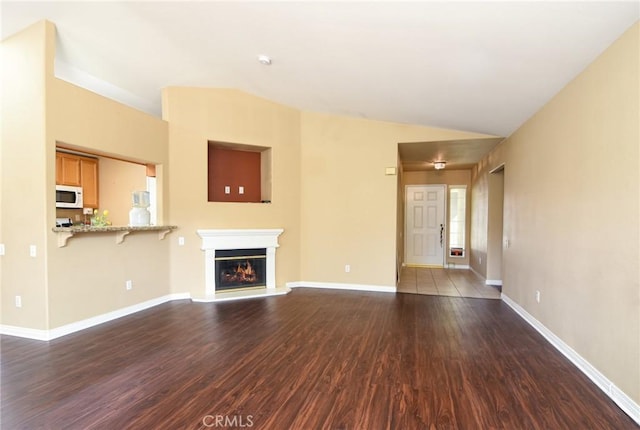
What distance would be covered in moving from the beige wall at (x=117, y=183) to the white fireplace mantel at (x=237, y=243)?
210cm

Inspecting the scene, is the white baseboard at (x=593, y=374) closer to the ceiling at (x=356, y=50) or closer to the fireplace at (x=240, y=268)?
the ceiling at (x=356, y=50)

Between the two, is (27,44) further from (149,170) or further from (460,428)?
(460,428)

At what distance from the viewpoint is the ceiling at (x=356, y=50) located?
214cm

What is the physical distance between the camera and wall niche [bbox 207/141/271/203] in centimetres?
502

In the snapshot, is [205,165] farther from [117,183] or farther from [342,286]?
[342,286]

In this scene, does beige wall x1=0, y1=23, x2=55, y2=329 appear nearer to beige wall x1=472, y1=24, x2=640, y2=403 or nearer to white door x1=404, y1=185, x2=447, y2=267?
beige wall x1=472, y1=24, x2=640, y2=403

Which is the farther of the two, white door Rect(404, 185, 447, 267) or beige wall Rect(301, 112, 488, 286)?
white door Rect(404, 185, 447, 267)

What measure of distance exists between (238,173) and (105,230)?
2.31 metres

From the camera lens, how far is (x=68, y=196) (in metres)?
5.07

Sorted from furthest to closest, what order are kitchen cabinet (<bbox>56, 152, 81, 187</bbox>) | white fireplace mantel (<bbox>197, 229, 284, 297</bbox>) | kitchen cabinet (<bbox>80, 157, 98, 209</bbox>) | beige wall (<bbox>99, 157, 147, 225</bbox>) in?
beige wall (<bbox>99, 157, 147, 225</bbox>)
kitchen cabinet (<bbox>80, 157, 98, 209</bbox>)
kitchen cabinet (<bbox>56, 152, 81, 187</bbox>)
white fireplace mantel (<bbox>197, 229, 284, 297</bbox>)

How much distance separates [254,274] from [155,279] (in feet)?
4.77

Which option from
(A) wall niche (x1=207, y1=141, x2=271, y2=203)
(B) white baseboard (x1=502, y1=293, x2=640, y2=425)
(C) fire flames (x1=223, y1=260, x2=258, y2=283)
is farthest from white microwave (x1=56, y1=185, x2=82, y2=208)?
(B) white baseboard (x1=502, y1=293, x2=640, y2=425)
